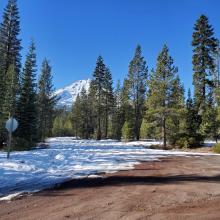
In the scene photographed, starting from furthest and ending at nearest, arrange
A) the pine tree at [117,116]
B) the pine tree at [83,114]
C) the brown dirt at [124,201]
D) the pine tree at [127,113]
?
the pine tree at [83,114] < the pine tree at [117,116] < the pine tree at [127,113] < the brown dirt at [124,201]

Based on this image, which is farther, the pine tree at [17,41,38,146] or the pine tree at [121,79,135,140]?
the pine tree at [121,79,135,140]

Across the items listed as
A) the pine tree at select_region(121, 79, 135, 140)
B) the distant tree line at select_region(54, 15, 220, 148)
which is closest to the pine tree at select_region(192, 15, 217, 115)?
the distant tree line at select_region(54, 15, 220, 148)

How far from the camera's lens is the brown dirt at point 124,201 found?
23.2ft

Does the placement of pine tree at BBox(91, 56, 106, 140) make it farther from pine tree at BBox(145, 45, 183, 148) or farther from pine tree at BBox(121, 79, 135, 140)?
pine tree at BBox(145, 45, 183, 148)

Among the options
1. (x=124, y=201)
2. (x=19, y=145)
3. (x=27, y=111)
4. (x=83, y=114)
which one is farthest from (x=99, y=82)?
(x=124, y=201)

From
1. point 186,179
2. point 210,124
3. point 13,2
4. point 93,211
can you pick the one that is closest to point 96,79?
point 13,2

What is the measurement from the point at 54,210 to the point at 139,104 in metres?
59.2

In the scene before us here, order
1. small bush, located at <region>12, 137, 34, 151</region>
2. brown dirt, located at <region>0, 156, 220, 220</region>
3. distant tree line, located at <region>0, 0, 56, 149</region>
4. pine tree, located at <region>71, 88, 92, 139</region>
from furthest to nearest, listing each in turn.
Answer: pine tree, located at <region>71, 88, 92, 139</region>, distant tree line, located at <region>0, 0, 56, 149</region>, small bush, located at <region>12, 137, 34, 151</region>, brown dirt, located at <region>0, 156, 220, 220</region>

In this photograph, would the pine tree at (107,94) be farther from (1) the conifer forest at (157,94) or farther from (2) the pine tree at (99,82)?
(1) the conifer forest at (157,94)

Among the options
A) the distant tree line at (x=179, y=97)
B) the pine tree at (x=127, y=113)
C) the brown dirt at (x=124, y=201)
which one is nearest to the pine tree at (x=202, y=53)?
the distant tree line at (x=179, y=97)

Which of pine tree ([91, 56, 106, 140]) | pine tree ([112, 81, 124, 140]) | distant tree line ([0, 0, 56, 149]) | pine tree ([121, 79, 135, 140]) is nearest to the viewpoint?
distant tree line ([0, 0, 56, 149])

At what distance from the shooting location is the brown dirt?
7086 mm

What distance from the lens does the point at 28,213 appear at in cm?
738

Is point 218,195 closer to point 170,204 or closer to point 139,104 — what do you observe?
point 170,204
